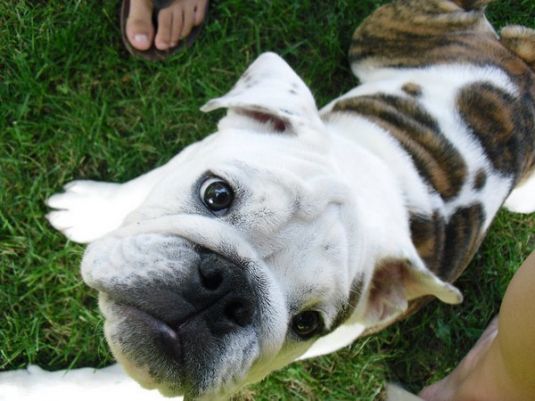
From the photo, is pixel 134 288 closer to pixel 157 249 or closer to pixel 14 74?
pixel 157 249

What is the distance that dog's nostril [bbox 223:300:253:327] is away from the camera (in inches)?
79.6

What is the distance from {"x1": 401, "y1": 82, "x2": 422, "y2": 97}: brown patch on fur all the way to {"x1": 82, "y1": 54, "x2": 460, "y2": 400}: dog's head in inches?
32.9

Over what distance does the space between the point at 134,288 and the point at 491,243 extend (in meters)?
2.98

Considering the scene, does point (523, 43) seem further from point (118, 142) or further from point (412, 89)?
point (118, 142)

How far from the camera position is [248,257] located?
2.08 meters

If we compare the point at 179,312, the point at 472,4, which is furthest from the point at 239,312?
the point at 472,4

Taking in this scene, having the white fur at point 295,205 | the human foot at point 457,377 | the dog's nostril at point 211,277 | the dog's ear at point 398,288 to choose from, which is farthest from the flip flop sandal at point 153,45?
the human foot at point 457,377

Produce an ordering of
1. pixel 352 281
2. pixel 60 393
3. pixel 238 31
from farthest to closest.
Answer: pixel 238 31 → pixel 60 393 → pixel 352 281

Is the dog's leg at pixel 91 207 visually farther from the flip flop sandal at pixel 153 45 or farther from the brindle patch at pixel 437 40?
the brindle patch at pixel 437 40

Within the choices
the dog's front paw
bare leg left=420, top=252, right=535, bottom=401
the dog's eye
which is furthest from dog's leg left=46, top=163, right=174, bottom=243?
bare leg left=420, top=252, right=535, bottom=401

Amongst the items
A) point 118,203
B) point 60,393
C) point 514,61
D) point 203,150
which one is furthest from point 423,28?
point 60,393

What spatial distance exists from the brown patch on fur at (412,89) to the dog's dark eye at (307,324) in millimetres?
1518

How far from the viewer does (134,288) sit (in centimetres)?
199

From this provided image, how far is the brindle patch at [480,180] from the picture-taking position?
312 cm
